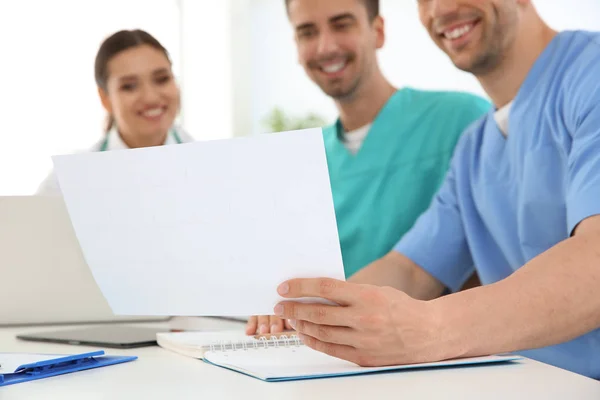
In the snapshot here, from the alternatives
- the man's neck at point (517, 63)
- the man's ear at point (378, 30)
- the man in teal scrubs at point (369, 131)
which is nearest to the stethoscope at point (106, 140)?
the man in teal scrubs at point (369, 131)

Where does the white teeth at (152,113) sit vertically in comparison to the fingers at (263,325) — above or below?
above

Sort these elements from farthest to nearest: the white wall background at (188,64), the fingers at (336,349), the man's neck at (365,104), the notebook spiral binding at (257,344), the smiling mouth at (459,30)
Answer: the white wall background at (188,64) < the man's neck at (365,104) < the smiling mouth at (459,30) < the notebook spiral binding at (257,344) < the fingers at (336,349)

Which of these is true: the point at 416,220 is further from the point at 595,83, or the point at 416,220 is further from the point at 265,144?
the point at 265,144

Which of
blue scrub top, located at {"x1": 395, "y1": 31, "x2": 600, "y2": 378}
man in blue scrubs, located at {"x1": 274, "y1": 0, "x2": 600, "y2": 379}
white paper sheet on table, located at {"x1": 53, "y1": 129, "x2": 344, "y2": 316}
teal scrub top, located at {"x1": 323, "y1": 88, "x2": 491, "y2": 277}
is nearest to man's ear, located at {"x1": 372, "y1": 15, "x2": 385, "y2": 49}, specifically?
teal scrub top, located at {"x1": 323, "y1": 88, "x2": 491, "y2": 277}

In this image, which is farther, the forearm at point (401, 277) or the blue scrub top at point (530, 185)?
the forearm at point (401, 277)

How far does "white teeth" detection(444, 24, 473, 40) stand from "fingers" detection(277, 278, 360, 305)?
0.85 m

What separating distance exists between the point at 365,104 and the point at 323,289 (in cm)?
123

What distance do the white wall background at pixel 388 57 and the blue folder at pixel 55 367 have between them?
455 cm

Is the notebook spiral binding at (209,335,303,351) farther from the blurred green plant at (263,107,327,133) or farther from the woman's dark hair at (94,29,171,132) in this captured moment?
the blurred green plant at (263,107,327,133)

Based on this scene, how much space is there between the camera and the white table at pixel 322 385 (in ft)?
2.20

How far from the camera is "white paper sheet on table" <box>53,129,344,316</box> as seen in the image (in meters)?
0.72

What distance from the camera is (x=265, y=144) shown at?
72cm

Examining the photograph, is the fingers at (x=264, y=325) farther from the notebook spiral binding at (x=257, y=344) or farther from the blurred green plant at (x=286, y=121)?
the blurred green plant at (x=286, y=121)

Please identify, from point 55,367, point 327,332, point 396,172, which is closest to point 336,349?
point 327,332
